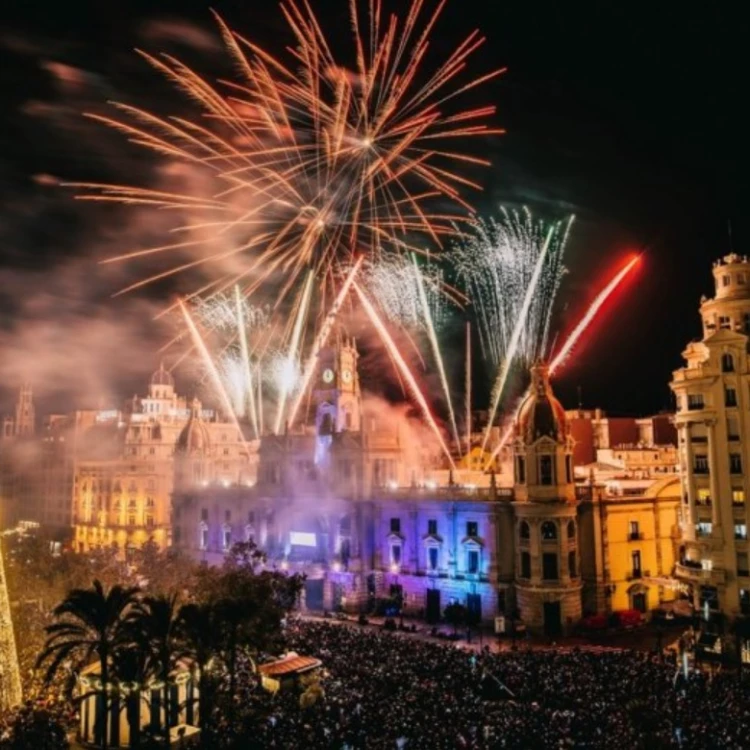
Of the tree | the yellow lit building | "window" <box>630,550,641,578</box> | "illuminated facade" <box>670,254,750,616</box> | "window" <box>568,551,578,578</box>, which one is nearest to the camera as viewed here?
the tree

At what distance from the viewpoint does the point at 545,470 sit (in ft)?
180

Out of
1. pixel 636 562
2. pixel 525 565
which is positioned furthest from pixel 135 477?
pixel 636 562

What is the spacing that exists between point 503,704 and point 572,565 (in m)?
26.7

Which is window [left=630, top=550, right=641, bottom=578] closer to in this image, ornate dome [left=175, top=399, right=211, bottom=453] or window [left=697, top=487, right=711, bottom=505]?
window [left=697, top=487, right=711, bottom=505]

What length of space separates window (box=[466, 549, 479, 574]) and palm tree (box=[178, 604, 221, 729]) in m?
31.6

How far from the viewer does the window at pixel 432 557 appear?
198 ft

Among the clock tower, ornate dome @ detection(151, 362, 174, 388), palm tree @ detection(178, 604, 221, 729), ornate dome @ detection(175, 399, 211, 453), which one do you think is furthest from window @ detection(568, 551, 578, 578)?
ornate dome @ detection(151, 362, 174, 388)

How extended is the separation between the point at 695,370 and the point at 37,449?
110 m

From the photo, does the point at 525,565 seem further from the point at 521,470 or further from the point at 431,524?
the point at 431,524

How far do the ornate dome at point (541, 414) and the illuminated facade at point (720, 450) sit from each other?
8.86 meters

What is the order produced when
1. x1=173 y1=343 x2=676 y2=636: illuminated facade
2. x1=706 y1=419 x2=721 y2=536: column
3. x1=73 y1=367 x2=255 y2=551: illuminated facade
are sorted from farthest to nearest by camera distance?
x1=73 y1=367 x2=255 y2=551: illuminated facade → x1=173 y1=343 x2=676 y2=636: illuminated facade → x1=706 y1=419 x2=721 y2=536: column

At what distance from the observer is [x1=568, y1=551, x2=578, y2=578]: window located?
53.8m

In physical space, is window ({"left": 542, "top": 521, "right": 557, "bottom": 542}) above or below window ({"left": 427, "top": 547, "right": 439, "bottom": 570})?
above

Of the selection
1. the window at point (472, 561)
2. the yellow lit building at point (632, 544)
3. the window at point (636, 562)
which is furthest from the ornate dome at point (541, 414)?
the window at point (636, 562)
